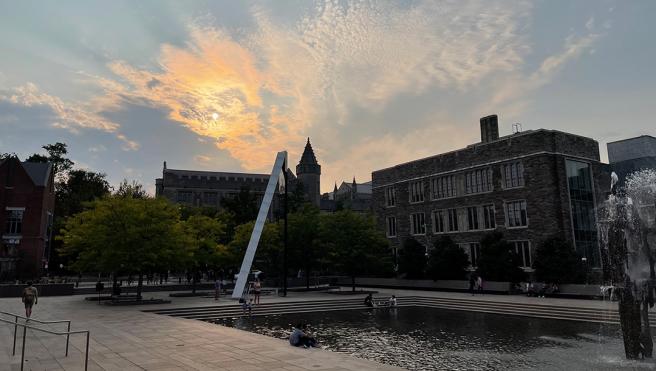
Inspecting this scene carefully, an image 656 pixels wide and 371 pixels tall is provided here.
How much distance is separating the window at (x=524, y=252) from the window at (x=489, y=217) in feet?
9.65

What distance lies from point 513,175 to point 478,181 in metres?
3.88

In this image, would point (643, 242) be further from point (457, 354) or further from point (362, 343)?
point (362, 343)

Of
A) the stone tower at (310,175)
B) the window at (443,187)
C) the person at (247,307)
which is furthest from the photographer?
the stone tower at (310,175)

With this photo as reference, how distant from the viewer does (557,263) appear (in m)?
32.6

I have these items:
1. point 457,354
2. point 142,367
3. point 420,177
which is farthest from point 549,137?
point 142,367

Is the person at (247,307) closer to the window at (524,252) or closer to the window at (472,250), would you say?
the window at (524,252)

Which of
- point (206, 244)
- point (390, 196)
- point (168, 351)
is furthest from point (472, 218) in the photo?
point (168, 351)

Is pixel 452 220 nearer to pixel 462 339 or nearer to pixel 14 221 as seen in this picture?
pixel 462 339

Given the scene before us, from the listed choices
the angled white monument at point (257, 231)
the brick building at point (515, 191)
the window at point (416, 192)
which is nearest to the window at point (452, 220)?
the brick building at point (515, 191)

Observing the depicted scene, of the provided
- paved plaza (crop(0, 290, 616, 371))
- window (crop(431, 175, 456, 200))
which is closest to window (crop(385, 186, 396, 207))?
window (crop(431, 175, 456, 200))

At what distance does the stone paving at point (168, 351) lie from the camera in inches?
435

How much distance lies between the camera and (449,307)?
29188mm

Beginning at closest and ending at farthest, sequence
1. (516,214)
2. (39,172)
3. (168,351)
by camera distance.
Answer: (168,351)
(516,214)
(39,172)

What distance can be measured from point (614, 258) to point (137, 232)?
24.9 metres
